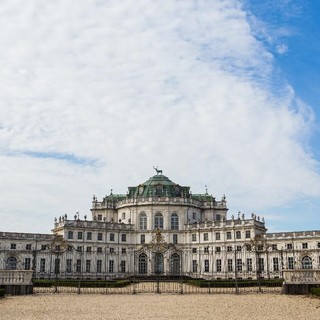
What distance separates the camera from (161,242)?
88.5 meters

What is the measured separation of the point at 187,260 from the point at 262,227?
15907 millimetres

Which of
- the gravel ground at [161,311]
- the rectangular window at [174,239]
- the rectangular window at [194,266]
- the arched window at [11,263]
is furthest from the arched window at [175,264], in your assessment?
the gravel ground at [161,311]

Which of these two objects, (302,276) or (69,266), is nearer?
(302,276)

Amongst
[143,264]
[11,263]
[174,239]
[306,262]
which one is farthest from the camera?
[174,239]

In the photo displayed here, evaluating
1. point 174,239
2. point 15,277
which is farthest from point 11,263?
point 15,277

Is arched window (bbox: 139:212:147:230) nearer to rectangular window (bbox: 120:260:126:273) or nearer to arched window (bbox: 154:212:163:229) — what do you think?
arched window (bbox: 154:212:163:229)

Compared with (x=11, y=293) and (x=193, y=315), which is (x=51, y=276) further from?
(x=193, y=315)

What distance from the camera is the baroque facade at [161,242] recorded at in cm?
8281

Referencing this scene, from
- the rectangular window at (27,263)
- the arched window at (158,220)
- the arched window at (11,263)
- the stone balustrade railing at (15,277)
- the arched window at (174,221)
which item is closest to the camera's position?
the stone balustrade railing at (15,277)

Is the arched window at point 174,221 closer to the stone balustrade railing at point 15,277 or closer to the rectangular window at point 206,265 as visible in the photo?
the rectangular window at point 206,265

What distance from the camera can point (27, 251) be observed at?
274ft

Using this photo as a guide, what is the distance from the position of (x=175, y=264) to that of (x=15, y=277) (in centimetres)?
5399

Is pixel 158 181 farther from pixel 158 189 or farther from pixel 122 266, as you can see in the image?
pixel 122 266

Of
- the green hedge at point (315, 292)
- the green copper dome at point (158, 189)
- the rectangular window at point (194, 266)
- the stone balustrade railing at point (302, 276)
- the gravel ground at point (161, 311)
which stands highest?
the green copper dome at point (158, 189)
